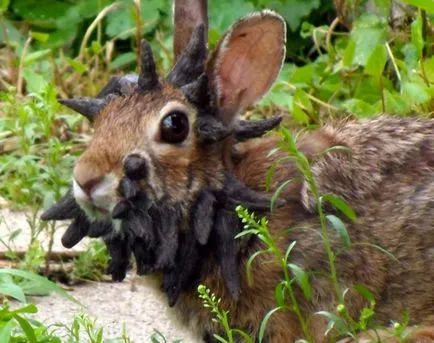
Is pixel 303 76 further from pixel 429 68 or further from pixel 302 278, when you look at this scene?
pixel 302 278

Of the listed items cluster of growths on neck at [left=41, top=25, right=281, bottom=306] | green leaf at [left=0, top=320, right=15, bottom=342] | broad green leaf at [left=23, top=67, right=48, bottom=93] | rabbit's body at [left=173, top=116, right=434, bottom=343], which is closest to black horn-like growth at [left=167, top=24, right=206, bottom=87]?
cluster of growths on neck at [left=41, top=25, right=281, bottom=306]

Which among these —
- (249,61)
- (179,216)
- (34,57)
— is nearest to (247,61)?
(249,61)

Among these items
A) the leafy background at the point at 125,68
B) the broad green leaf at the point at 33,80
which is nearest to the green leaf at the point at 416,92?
the leafy background at the point at 125,68

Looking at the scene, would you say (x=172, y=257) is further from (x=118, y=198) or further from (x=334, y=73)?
(x=334, y=73)

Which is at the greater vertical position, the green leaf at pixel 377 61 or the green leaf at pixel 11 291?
the green leaf at pixel 377 61

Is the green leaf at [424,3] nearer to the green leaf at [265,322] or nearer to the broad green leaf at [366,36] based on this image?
the broad green leaf at [366,36]

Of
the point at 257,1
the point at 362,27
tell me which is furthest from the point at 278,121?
the point at 257,1

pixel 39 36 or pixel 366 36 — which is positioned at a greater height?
pixel 366 36
